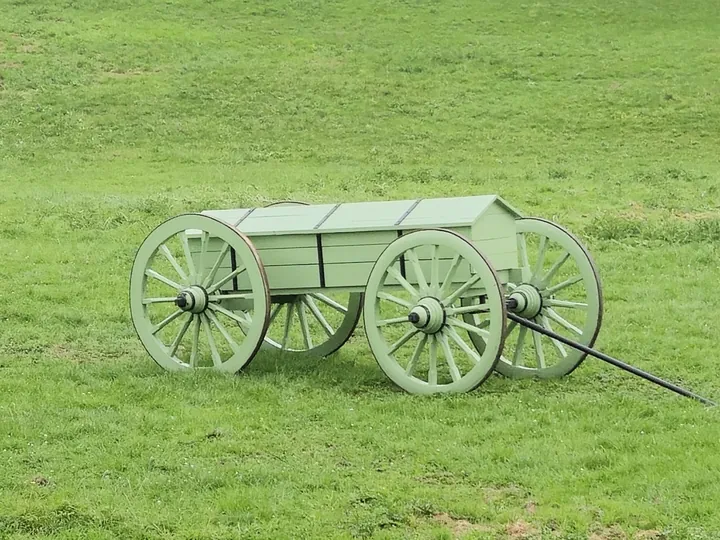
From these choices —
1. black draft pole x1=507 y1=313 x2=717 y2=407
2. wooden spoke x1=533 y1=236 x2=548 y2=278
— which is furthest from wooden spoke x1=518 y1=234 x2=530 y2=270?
black draft pole x1=507 y1=313 x2=717 y2=407

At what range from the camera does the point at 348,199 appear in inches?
727

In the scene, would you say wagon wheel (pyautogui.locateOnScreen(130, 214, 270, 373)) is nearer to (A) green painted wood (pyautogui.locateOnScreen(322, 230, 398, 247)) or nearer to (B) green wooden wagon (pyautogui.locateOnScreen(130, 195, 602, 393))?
(B) green wooden wagon (pyautogui.locateOnScreen(130, 195, 602, 393))

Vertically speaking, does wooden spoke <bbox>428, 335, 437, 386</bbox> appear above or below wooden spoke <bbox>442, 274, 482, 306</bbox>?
below

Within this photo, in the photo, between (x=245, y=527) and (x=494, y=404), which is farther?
(x=494, y=404)

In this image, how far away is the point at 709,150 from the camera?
2495 cm

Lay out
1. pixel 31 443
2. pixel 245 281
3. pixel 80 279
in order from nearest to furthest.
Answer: pixel 31 443, pixel 245 281, pixel 80 279

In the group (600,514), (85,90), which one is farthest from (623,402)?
(85,90)

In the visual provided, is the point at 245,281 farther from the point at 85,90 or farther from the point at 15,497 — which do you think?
the point at 85,90

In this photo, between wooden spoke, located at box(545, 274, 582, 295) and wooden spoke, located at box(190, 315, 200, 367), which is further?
wooden spoke, located at box(190, 315, 200, 367)

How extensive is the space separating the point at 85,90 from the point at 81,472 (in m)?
24.3

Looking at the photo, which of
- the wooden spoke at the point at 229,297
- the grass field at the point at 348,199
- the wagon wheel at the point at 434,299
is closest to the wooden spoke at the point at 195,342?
the wooden spoke at the point at 229,297

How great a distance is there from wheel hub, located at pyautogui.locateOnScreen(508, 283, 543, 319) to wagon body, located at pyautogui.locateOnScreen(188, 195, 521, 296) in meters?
0.16

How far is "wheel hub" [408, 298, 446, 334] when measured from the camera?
26.8ft

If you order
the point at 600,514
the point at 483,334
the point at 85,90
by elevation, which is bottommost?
the point at 600,514
